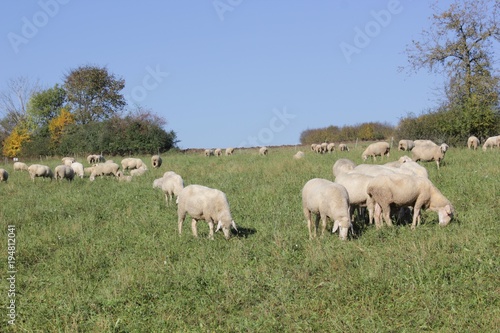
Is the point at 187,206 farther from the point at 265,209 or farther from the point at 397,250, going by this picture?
the point at 397,250

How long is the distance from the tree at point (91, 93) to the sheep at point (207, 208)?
2326 inches

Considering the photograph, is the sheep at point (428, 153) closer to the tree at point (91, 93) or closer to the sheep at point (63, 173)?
the sheep at point (63, 173)

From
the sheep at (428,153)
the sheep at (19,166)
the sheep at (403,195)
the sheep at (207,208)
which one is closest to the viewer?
the sheep at (403,195)

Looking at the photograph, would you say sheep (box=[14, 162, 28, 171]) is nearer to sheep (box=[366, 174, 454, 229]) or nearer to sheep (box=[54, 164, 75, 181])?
sheep (box=[54, 164, 75, 181])

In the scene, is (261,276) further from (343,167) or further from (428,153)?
(428,153)

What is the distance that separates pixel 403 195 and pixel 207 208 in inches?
182

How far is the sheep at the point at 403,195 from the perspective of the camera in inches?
424

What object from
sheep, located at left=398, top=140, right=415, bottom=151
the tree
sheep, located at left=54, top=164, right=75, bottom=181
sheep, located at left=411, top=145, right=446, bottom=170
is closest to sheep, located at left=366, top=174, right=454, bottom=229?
sheep, located at left=411, top=145, right=446, bottom=170

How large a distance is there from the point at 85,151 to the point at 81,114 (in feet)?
38.4

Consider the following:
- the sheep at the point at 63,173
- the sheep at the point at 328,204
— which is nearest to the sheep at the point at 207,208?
the sheep at the point at 328,204

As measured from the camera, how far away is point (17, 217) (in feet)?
46.7

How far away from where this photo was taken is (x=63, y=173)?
2545cm

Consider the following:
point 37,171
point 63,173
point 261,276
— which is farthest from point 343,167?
point 37,171

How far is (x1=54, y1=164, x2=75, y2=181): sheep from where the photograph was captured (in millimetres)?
25453
